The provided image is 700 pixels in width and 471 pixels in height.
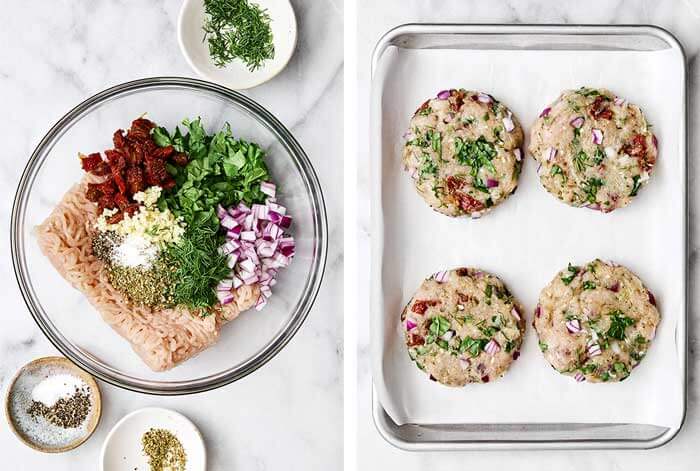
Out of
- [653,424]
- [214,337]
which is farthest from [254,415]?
[653,424]

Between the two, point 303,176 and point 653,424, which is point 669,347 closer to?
point 653,424

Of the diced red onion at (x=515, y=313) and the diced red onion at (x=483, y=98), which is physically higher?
the diced red onion at (x=483, y=98)

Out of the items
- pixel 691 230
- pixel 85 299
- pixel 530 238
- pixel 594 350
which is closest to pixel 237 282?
pixel 85 299

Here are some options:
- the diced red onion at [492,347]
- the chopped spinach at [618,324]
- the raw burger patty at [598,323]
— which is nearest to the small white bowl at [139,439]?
the diced red onion at [492,347]

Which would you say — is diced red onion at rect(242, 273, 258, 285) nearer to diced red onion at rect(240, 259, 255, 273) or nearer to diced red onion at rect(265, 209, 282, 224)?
diced red onion at rect(240, 259, 255, 273)

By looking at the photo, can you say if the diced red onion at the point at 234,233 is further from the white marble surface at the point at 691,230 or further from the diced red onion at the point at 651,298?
the diced red onion at the point at 651,298

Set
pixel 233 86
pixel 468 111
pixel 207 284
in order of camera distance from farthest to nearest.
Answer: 1. pixel 233 86
2. pixel 207 284
3. pixel 468 111

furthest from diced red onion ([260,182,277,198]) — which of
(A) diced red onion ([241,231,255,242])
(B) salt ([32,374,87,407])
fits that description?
(B) salt ([32,374,87,407])
